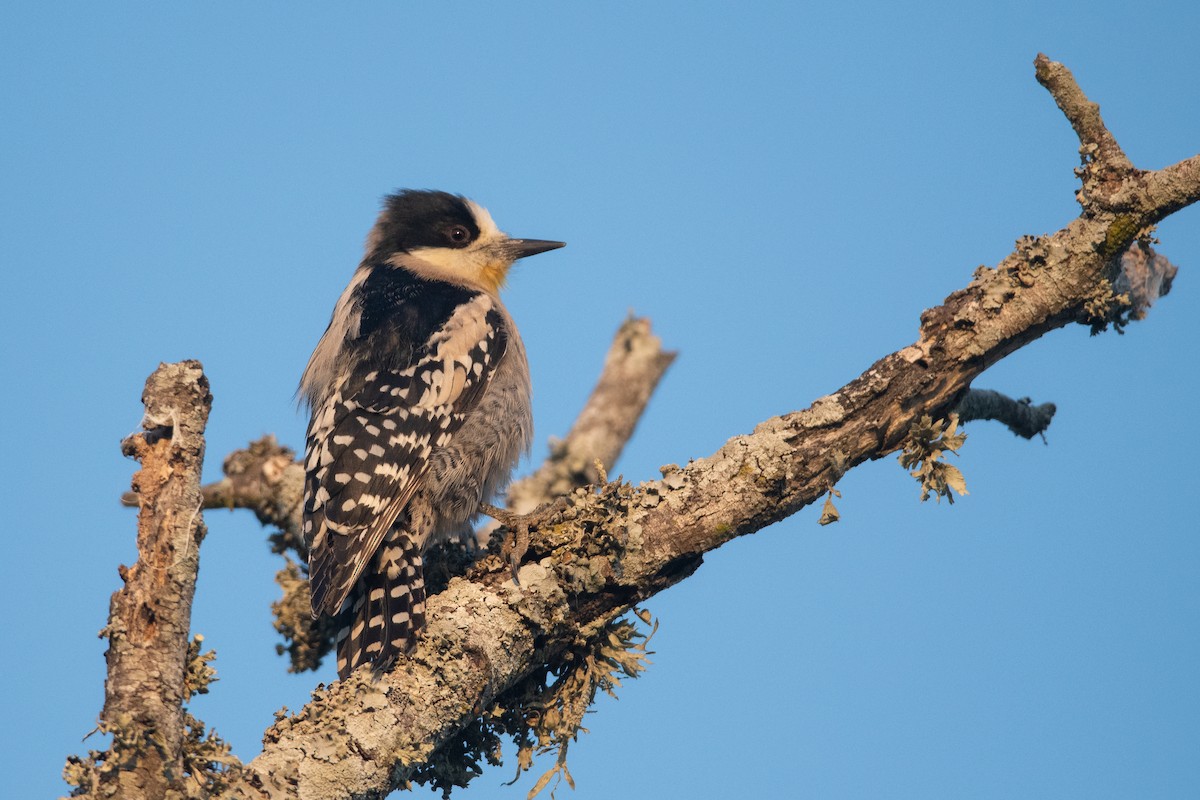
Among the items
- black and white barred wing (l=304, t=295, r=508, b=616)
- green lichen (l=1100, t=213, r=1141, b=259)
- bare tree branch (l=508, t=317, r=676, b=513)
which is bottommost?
green lichen (l=1100, t=213, r=1141, b=259)

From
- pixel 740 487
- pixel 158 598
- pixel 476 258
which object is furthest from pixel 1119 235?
pixel 476 258

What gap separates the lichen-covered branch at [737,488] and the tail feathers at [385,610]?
0.12 meters

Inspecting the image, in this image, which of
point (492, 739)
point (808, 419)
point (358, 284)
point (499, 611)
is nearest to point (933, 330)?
point (808, 419)

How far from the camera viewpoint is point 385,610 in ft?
14.4

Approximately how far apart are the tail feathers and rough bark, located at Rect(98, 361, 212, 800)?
914mm

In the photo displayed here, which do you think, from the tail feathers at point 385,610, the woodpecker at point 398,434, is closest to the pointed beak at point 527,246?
the woodpecker at point 398,434

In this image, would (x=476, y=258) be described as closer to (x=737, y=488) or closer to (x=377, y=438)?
(x=377, y=438)

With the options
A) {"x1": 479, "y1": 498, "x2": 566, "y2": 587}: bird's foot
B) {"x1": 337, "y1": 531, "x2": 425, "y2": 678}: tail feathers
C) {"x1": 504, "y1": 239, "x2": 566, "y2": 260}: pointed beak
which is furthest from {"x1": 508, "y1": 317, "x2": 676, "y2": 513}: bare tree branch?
{"x1": 479, "y1": 498, "x2": 566, "y2": 587}: bird's foot

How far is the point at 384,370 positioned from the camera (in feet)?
18.3

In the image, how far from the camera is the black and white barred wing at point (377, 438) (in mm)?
4660

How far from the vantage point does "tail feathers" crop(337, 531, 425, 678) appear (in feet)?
13.5

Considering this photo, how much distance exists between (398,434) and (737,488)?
1.79 m

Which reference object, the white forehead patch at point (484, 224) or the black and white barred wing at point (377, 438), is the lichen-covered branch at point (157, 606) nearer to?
the black and white barred wing at point (377, 438)

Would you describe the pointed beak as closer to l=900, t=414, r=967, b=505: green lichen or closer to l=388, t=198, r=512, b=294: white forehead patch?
l=388, t=198, r=512, b=294: white forehead patch
